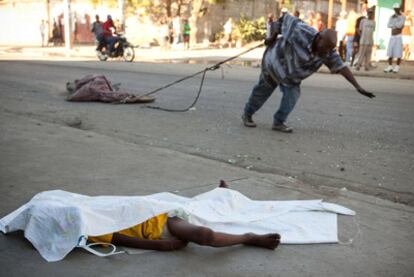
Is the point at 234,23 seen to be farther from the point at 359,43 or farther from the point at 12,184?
the point at 12,184

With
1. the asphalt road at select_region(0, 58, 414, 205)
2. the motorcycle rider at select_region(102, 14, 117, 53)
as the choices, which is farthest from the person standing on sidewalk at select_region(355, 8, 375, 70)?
the motorcycle rider at select_region(102, 14, 117, 53)

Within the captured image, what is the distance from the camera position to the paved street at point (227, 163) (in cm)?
279

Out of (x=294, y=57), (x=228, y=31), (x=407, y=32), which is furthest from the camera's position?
(x=228, y=31)

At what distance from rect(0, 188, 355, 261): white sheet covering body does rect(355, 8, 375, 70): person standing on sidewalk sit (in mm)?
13147

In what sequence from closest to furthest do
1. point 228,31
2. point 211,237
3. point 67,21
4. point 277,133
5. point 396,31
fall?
point 211,237, point 277,133, point 396,31, point 67,21, point 228,31

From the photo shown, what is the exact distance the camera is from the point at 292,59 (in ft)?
20.1

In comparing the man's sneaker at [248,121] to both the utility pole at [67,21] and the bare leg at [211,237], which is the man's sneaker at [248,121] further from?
the utility pole at [67,21]

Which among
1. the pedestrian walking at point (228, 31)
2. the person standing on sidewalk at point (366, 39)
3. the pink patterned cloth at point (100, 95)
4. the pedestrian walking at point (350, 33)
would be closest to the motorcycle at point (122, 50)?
the pedestrian walking at point (350, 33)

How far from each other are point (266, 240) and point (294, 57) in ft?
11.8

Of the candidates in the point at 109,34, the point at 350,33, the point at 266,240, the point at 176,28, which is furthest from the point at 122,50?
the point at 266,240

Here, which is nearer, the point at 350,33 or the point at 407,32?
the point at 350,33

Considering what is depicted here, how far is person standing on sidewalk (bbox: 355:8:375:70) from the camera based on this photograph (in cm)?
1577

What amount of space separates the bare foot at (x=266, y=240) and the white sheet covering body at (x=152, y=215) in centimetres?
12

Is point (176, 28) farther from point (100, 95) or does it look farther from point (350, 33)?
point (100, 95)
